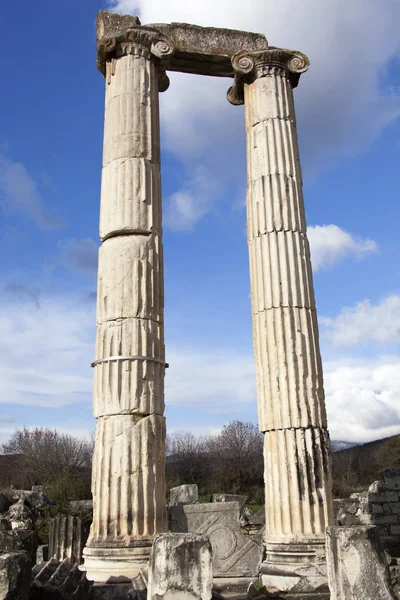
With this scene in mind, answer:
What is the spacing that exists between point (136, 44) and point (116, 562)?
9224mm

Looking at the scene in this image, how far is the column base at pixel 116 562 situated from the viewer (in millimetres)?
7859

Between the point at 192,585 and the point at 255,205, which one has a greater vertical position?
the point at 255,205

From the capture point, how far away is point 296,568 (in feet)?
27.9

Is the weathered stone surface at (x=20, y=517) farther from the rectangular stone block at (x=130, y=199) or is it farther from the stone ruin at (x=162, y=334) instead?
the rectangular stone block at (x=130, y=199)

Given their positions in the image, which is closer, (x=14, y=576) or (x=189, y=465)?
(x=14, y=576)

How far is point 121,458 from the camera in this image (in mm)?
8516

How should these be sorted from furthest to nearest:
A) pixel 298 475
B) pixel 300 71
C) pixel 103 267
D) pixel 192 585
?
pixel 300 71 < pixel 103 267 < pixel 298 475 < pixel 192 585

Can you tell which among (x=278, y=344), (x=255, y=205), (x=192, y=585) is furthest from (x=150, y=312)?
(x=192, y=585)

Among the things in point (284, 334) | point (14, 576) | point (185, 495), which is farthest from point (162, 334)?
point (185, 495)

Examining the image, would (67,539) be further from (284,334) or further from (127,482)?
(284,334)

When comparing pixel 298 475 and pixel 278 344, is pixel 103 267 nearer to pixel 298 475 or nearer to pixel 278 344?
pixel 278 344

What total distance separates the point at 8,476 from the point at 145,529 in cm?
3679

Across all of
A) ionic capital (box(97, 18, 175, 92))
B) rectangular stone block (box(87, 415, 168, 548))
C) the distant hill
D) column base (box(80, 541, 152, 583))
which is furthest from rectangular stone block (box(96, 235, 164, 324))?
the distant hill

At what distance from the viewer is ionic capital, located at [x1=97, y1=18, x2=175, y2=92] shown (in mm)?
11188
